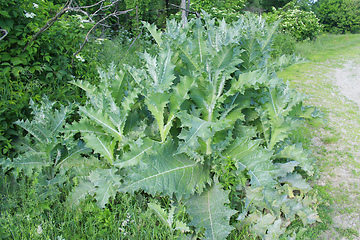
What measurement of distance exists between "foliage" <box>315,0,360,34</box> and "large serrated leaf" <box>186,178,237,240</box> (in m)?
25.4

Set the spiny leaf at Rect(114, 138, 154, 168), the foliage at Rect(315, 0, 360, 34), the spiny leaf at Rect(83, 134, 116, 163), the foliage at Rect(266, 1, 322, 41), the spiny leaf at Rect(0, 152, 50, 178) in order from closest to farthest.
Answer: the spiny leaf at Rect(114, 138, 154, 168) < the spiny leaf at Rect(0, 152, 50, 178) < the spiny leaf at Rect(83, 134, 116, 163) < the foliage at Rect(266, 1, 322, 41) < the foliage at Rect(315, 0, 360, 34)

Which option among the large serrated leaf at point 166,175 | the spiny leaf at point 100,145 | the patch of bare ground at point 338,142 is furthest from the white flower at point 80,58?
the patch of bare ground at point 338,142

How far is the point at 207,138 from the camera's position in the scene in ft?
6.51

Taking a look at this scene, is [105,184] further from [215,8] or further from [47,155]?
[215,8]

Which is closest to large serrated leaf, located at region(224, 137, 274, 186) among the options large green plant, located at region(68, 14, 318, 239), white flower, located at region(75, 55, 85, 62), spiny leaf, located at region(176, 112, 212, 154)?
large green plant, located at region(68, 14, 318, 239)

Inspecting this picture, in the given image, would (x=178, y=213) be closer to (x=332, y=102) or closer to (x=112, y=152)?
(x=112, y=152)

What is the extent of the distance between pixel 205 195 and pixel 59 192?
126cm

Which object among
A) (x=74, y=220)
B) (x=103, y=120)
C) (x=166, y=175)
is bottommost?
(x=74, y=220)

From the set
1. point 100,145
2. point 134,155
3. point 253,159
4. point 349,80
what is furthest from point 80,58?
point 349,80

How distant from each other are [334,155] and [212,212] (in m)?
2.24

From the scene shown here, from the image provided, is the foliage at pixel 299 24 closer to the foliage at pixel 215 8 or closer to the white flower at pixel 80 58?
the foliage at pixel 215 8

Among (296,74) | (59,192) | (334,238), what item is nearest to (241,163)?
(334,238)

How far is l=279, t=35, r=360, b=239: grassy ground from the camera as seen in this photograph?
2.29 m

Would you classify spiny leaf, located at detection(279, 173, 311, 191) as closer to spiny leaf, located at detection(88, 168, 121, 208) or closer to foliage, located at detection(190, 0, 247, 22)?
spiny leaf, located at detection(88, 168, 121, 208)
